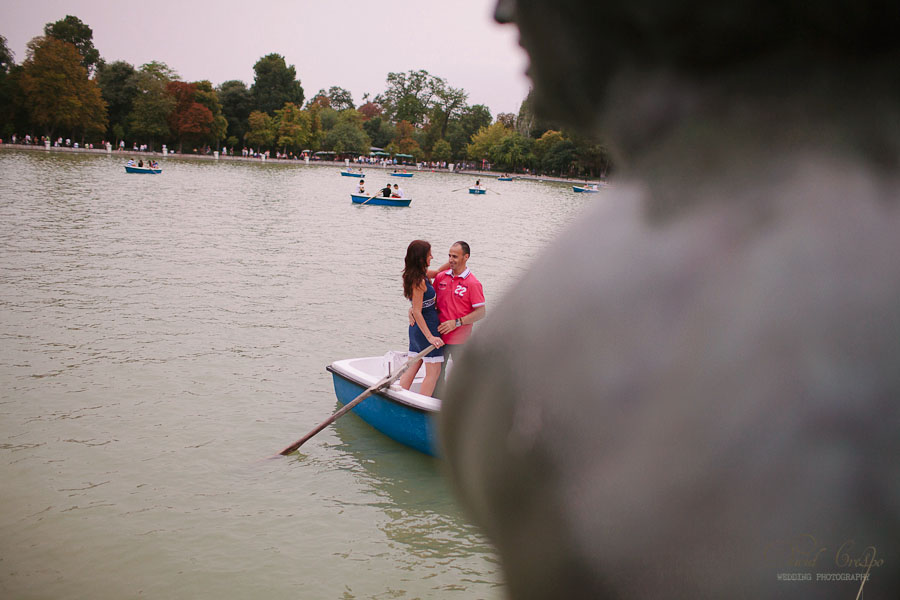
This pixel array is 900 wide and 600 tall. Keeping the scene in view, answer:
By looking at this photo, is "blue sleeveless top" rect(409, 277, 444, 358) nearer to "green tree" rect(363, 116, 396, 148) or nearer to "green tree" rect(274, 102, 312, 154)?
"green tree" rect(274, 102, 312, 154)

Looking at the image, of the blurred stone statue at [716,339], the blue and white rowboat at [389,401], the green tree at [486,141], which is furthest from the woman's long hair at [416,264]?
the green tree at [486,141]

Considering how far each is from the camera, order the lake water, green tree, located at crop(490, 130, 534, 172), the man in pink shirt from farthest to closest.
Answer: green tree, located at crop(490, 130, 534, 172), the man in pink shirt, the lake water

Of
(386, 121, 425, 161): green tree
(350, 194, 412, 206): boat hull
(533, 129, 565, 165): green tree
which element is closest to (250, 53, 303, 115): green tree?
(386, 121, 425, 161): green tree

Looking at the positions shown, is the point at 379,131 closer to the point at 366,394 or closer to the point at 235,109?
the point at 235,109

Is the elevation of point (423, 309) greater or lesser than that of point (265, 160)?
lesser

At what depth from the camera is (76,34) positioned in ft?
298

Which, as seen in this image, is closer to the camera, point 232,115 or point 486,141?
point 232,115

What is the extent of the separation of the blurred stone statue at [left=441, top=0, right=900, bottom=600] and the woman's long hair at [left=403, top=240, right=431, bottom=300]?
6.20m

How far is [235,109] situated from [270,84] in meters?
7.20

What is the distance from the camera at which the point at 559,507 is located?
516 millimetres

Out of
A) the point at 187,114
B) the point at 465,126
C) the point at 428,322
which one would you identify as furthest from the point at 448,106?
→ the point at 428,322

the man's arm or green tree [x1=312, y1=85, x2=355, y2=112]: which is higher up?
green tree [x1=312, y1=85, x2=355, y2=112]

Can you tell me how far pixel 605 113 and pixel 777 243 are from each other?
0.20m

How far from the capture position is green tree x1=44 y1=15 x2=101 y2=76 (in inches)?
3536
